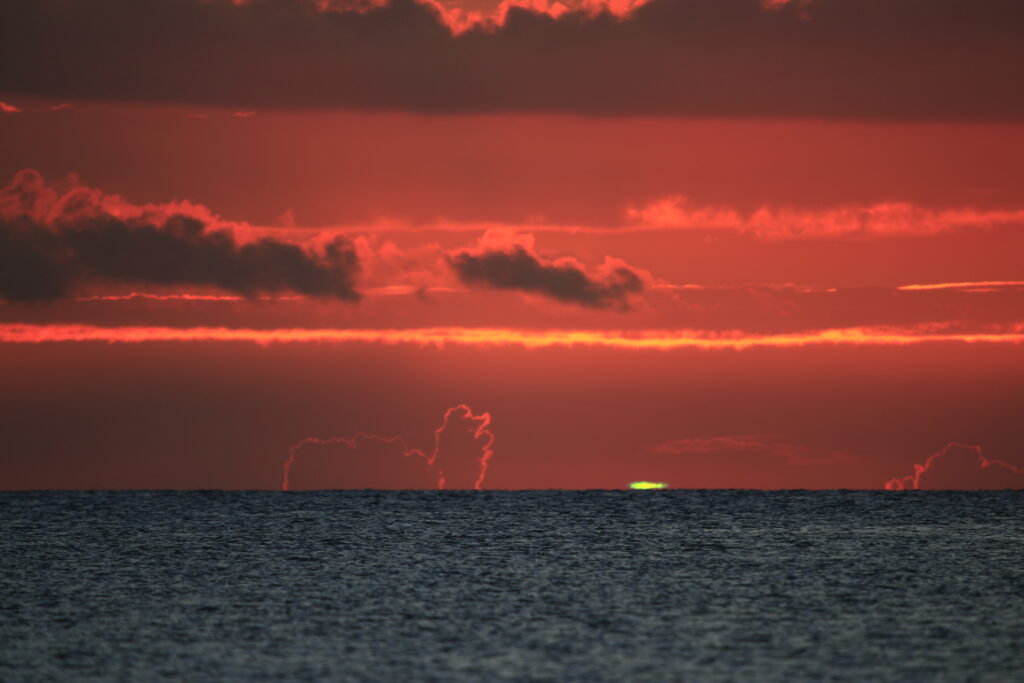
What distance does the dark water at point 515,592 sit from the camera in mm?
24594

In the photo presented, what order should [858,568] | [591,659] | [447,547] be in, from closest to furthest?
[591,659] → [858,568] → [447,547]

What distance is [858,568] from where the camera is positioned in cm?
3616

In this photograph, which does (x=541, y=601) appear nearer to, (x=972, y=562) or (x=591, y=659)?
(x=591, y=659)

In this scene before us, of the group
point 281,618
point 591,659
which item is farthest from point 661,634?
point 281,618

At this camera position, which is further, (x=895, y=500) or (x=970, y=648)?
(x=895, y=500)

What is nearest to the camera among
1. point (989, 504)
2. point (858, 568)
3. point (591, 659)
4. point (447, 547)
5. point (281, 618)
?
point (591, 659)

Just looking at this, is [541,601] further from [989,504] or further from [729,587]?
[989,504]

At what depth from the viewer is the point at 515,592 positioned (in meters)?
32.3

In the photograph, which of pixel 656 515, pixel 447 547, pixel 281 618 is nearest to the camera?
pixel 281 618

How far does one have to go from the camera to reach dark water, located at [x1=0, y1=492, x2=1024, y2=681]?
2459cm

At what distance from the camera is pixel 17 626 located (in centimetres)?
2833

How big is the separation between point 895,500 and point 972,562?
1815cm

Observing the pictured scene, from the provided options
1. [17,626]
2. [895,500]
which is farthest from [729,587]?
[895,500]

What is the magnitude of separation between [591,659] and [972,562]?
16799 millimetres
